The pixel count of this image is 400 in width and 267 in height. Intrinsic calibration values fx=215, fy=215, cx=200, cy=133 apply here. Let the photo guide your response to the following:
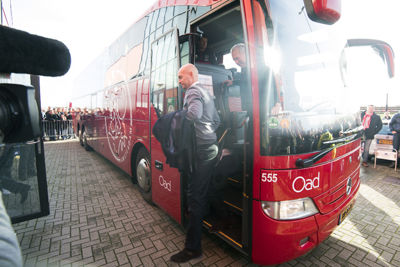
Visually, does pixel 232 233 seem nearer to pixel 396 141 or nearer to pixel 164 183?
pixel 164 183

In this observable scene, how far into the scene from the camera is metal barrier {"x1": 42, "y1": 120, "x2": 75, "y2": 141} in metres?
13.3

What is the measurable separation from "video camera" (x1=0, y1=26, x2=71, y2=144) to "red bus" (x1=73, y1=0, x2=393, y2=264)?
1536 millimetres

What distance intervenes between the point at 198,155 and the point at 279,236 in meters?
1.12

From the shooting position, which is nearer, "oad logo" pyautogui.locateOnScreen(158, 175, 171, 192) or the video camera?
the video camera

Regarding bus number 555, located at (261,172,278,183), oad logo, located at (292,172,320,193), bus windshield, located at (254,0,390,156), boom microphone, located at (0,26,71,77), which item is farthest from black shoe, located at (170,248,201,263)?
boom microphone, located at (0,26,71,77)

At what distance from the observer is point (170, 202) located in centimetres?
321

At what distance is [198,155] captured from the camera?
2432mm

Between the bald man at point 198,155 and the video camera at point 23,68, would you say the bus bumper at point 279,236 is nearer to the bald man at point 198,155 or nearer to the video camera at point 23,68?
the bald man at point 198,155

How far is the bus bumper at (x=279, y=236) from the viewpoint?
6.60ft

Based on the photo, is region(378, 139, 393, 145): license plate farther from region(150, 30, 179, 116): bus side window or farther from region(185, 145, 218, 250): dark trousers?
region(150, 30, 179, 116): bus side window

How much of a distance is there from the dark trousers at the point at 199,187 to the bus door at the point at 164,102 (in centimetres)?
46

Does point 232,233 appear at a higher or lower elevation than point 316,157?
lower

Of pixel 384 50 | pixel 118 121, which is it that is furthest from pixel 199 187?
pixel 118 121

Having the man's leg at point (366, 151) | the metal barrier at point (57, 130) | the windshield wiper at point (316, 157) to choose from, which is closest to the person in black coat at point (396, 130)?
the man's leg at point (366, 151)
